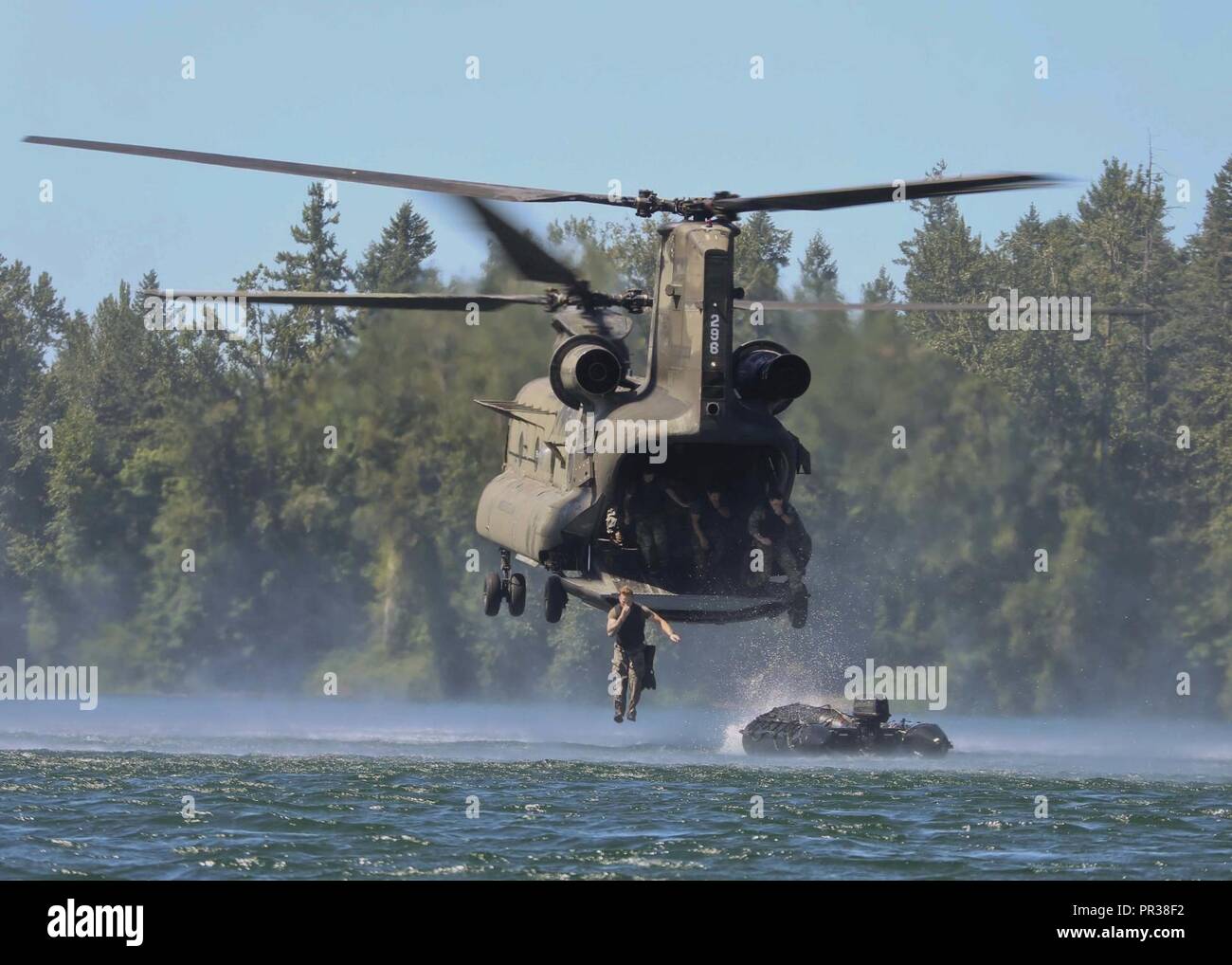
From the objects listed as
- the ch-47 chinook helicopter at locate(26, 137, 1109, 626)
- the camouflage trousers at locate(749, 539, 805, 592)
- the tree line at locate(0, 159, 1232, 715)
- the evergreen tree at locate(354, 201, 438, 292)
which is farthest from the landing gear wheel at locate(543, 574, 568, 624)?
the evergreen tree at locate(354, 201, 438, 292)

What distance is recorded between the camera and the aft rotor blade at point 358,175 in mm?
29672

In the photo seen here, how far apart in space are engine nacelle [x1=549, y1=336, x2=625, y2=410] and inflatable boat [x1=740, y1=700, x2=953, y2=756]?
20.2m

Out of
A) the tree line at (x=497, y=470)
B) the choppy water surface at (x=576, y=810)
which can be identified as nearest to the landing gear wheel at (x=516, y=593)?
the choppy water surface at (x=576, y=810)

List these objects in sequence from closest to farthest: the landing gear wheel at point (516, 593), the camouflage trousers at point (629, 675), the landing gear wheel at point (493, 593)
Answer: the camouflage trousers at point (629, 675)
the landing gear wheel at point (516, 593)
the landing gear wheel at point (493, 593)

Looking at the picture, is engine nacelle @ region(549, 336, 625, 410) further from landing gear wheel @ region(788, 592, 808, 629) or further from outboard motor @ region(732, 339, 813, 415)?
landing gear wheel @ region(788, 592, 808, 629)

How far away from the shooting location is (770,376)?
3219 cm

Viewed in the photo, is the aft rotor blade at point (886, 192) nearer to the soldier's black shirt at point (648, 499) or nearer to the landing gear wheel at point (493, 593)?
the soldier's black shirt at point (648, 499)

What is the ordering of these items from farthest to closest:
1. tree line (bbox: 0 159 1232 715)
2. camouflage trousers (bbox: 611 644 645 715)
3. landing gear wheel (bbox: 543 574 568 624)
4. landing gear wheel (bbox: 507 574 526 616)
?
tree line (bbox: 0 159 1232 715), landing gear wheel (bbox: 507 574 526 616), landing gear wheel (bbox: 543 574 568 624), camouflage trousers (bbox: 611 644 645 715)

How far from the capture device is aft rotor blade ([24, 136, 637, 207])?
97.3 feet

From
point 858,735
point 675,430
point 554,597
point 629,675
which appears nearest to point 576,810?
point 629,675

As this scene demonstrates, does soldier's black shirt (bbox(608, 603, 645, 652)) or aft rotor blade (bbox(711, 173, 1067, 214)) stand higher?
aft rotor blade (bbox(711, 173, 1067, 214))

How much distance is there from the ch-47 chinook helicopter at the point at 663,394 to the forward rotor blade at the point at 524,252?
0.02 m
